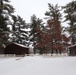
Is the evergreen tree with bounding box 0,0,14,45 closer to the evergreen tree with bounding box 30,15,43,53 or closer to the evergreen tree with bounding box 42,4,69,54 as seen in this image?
the evergreen tree with bounding box 42,4,69,54

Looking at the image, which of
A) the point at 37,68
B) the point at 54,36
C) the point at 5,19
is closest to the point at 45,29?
the point at 54,36

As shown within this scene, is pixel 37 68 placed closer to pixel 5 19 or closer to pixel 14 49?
pixel 5 19

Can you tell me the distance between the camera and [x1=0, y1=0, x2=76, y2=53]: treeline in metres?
28.4

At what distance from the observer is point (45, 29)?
60.9 meters

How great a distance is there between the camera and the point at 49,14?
6253cm

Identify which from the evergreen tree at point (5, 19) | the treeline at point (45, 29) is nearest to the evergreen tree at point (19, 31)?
the treeline at point (45, 29)

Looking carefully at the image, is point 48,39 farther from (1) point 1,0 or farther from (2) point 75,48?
(1) point 1,0

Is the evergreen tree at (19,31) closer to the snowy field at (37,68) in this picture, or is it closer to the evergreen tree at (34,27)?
the evergreen tree at (34,27)

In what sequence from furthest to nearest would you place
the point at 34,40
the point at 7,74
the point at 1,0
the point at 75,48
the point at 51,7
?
the point at 34,40 < the point at 51,7 < the point at 75,48 < the point at 1,0 < the point at 7,74

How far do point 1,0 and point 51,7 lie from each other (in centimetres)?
2763

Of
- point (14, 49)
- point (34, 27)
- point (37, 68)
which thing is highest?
point (34, 27)

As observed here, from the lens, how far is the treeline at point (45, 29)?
1119 inches

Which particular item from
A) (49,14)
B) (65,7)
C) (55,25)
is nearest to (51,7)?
(49,14)

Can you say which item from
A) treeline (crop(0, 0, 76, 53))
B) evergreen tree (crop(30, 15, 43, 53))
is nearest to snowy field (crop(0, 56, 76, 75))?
treeline (crop(0, 0, 76, 53))
